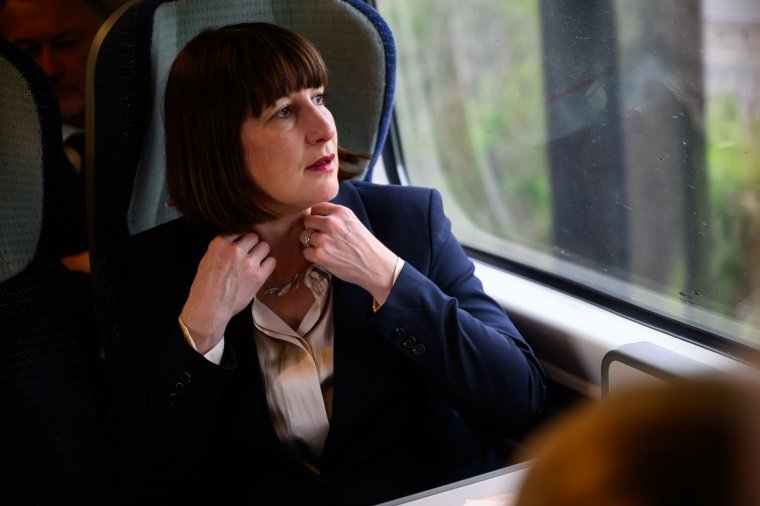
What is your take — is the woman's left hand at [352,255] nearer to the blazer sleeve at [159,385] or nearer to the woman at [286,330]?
the woman at [286,330]

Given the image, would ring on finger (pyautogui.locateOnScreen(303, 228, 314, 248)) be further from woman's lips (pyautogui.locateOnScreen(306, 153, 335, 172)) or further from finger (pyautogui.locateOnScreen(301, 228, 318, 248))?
woman's lips (pyautogui.locateOnScreen(306, 153, 335, 172))

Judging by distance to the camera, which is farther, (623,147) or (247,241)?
(623,147)

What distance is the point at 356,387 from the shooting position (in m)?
1.65

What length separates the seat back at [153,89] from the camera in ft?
5.62

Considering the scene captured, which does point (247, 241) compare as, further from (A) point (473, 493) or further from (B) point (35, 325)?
(A) point (473, 493)

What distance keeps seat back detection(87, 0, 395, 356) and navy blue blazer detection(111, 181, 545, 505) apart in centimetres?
7

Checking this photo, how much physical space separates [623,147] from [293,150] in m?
0.73

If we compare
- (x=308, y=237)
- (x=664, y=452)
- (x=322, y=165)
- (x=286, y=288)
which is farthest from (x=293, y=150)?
(x=664, y=452)

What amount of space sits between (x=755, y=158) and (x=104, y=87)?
120cm

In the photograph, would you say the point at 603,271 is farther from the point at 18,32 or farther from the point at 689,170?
the point at 18,32

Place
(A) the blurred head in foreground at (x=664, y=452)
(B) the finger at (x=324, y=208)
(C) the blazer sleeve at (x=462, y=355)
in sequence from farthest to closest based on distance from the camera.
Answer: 1. (B) the finger at (x=324, y=208)
2. (C) the blazer sleeve at (x=462, y=355)
3. (A) the blurred head in foreground at (x=664, y=452)

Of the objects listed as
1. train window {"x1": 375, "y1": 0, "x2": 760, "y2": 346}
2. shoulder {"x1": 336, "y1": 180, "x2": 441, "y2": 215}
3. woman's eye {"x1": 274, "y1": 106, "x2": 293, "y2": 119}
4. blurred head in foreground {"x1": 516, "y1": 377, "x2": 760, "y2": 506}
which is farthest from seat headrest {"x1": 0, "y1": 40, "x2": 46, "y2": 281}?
blurred head in foreground {"x1": 516, "y1": 377, "x2": 760, "y2": 506}

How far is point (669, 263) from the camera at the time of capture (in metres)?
1.87

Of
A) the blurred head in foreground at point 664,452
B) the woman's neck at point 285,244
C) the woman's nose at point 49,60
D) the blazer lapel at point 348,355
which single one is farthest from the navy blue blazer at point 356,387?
the blurred head in foreground at point 664,452
